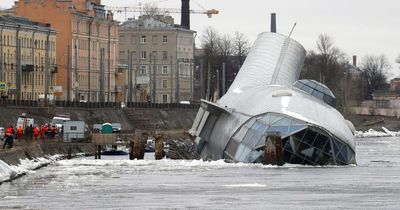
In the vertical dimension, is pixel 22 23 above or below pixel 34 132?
above

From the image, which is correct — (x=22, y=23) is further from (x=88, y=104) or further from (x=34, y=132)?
(x=34, y=132)

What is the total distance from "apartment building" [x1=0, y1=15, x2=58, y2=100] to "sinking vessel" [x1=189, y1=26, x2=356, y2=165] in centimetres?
5786

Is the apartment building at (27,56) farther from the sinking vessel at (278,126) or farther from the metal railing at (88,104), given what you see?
the sinking vessel at (278,126)

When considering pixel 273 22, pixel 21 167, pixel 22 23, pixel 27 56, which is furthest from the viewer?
pixel 273 22

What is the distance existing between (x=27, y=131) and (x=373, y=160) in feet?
81.1

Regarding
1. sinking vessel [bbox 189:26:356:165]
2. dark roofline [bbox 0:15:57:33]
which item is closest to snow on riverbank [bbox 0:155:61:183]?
sinking vessel [bbox 189:26:356:165]

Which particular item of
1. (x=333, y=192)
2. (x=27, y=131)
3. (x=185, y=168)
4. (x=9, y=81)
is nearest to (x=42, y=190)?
(x=333, y=192)

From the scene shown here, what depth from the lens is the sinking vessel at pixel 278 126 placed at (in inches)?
3401

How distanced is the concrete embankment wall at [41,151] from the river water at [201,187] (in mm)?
1518

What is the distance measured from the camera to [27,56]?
571ft

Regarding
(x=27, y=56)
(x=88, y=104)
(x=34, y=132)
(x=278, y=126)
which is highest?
(x=27, y=56)

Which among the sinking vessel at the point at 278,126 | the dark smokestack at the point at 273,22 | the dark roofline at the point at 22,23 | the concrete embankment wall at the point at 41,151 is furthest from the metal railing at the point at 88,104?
the sinking vessel at the point at 278,126

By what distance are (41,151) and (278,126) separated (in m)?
16.7

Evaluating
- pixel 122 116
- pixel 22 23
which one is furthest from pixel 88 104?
pixel 22 23
